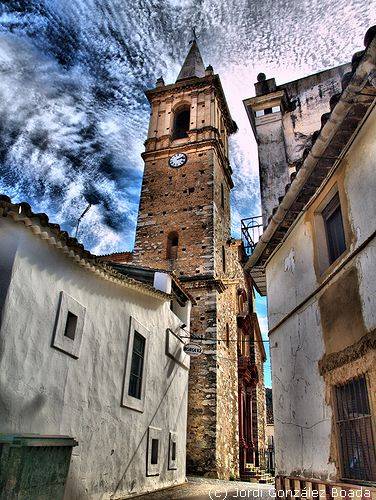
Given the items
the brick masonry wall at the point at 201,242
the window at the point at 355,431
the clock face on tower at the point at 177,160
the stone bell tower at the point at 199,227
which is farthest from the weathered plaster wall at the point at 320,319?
the clock face on tower at the point at 177,160

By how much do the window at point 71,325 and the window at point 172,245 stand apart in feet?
33.7

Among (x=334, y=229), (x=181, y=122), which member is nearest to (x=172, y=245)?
(x=181, y=122)

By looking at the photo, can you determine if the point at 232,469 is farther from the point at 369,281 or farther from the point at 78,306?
the point at 369,281

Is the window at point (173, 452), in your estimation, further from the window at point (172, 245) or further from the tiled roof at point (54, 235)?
the window at point (172, 245)

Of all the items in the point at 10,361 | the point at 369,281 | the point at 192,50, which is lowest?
the point at 10,361

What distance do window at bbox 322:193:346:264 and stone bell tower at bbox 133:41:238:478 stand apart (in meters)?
7.76

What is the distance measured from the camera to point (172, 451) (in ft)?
34.8

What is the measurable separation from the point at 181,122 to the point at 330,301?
18741 millimetres

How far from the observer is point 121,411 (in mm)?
7938

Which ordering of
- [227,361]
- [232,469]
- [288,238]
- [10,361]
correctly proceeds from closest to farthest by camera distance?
1. [10,361]
2. [288,238]
3. [232,469]
4. [227,361]

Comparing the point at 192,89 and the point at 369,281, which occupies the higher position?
the point at 192,89

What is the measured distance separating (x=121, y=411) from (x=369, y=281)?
5.76m

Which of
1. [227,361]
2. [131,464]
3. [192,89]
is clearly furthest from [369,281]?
[192,89]

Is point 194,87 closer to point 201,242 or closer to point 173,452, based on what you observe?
point 201,242
